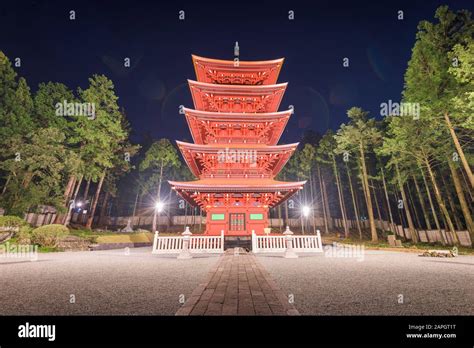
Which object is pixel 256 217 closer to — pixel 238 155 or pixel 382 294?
pixel 238 155

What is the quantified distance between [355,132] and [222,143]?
13264mm

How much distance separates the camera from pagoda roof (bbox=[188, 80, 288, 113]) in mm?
19203

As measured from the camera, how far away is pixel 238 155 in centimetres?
1831

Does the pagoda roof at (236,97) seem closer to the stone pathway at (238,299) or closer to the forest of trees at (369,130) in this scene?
the forest of trees at (369,130)

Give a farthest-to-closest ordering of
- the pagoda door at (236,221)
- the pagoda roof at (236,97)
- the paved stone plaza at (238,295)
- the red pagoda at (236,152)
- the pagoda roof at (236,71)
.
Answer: the pagoda roof at (236,71), the pagoda roof at (236,97), the pagoda door at (236,221), the red pagoda at (236,152), the paved stone plaza at (238,295)

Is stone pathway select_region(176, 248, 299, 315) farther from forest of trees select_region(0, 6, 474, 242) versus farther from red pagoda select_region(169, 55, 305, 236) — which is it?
forest of trees select_region(0, 6, 474, 242)

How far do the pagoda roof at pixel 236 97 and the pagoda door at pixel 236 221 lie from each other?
30.2 ft

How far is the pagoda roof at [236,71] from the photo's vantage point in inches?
812

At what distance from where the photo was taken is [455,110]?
14.2 m

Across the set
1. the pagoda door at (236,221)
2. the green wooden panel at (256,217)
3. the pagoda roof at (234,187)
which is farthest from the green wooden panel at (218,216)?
the pagoda roof at (234,187)
